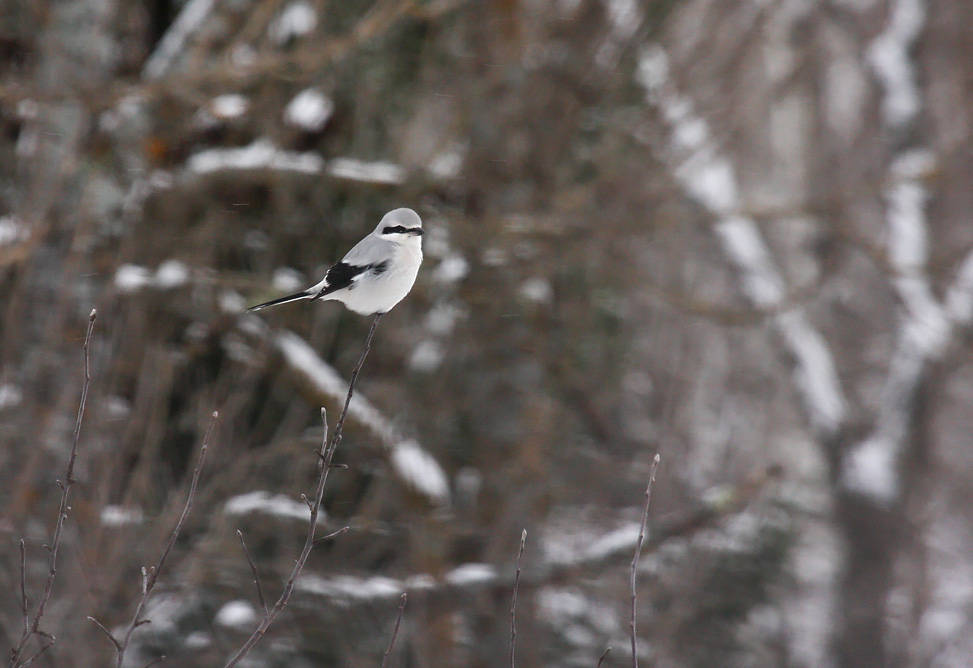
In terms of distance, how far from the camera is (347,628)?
5.91 metres

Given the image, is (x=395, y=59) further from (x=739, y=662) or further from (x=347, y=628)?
(x=739, y=662)

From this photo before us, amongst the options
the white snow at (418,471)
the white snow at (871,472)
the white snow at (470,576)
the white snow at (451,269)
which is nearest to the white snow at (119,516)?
the white snow at (418,471)

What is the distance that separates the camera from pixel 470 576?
580cm

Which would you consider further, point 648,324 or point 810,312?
point 810,312

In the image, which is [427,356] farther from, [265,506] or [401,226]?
[401,226]

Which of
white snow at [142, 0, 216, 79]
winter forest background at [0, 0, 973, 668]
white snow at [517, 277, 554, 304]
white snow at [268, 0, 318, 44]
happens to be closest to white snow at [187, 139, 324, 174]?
winter forest background at [0, 0, 973, 668]

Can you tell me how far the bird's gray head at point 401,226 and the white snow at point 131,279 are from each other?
12.1 feet

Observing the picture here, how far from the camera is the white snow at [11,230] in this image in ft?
14.3

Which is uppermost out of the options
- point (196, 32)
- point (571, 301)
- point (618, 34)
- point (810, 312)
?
point (196, 32)

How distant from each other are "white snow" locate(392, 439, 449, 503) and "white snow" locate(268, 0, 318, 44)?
2.81 m

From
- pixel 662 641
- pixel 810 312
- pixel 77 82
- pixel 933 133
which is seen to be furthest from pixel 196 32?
pixel 810 312

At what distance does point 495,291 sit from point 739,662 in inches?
138

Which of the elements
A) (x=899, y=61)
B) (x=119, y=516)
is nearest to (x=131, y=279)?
(x=119, y=516)

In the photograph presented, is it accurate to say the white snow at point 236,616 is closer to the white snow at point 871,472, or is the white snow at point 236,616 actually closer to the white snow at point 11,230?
the white snow at point 11,230
